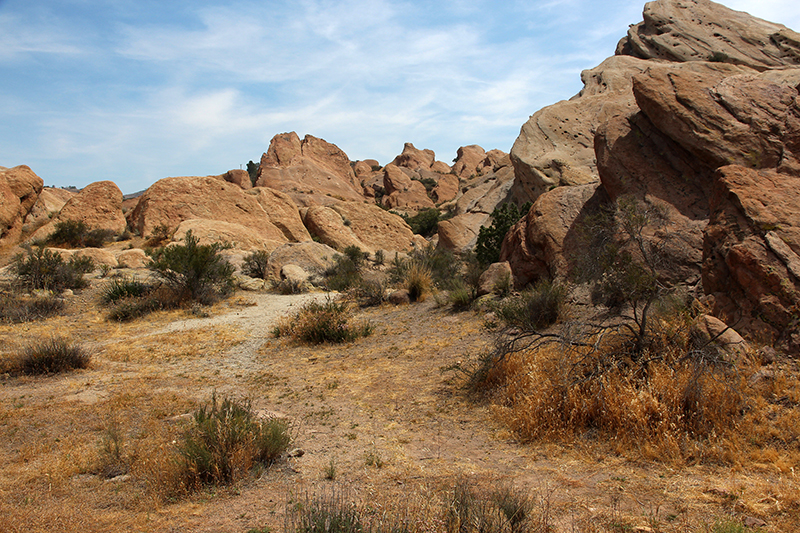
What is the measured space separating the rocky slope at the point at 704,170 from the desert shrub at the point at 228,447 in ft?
16.1

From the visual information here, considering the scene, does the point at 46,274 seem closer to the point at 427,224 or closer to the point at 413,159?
the point at 427,224

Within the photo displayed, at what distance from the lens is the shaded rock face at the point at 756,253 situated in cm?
477

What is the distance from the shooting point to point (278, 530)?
288cm

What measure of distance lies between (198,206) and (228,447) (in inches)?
808

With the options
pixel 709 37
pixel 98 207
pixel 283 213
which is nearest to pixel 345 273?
pixel 283 213

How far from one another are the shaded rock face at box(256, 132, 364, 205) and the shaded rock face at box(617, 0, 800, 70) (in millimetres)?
22107

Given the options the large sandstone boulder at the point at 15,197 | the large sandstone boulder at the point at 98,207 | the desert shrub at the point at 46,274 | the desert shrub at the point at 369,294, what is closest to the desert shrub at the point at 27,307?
the desert shrub at the point at 46,274

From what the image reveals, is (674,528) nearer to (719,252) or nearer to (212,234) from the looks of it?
(719,252)

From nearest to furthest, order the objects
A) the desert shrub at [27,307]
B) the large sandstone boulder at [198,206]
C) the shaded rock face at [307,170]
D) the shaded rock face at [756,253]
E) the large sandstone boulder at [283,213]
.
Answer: the shaded rock face at [756,253], the desert shrub at [27,307], the large sandstone boulder at [198,206], the large sandstone boulder at [283,213], the shaded rock face at [307,170]

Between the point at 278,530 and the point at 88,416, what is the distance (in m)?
3.44

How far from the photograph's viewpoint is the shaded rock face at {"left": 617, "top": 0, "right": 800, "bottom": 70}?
49.3 feet

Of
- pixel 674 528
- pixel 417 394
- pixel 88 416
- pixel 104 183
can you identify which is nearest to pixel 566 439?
pixel 674 528

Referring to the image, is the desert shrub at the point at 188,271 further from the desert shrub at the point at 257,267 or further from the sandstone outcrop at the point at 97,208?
the sandstone outcrop at the point at 97,208

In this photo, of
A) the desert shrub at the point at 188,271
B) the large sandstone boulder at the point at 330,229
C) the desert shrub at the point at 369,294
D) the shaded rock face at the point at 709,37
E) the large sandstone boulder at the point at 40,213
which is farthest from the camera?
the large sandstone boulder at the point at 330,229
